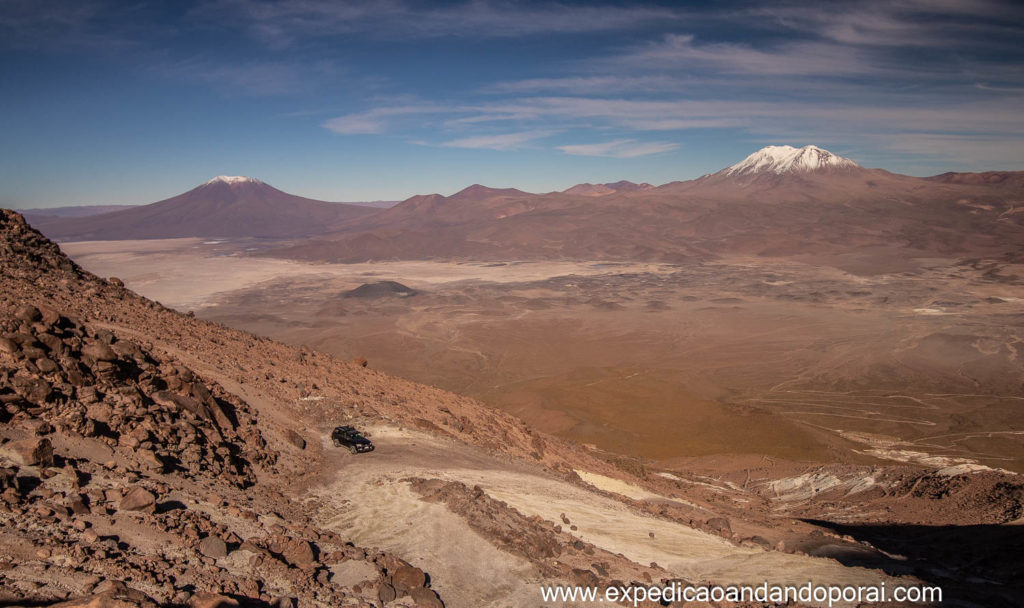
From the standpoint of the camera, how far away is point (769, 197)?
14738 cm

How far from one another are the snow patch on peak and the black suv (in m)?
181

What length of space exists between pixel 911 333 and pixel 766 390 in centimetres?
2193

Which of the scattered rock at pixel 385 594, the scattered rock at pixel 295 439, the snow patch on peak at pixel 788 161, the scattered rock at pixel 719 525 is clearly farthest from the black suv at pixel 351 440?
the snow patch on peak at pixel 788 161

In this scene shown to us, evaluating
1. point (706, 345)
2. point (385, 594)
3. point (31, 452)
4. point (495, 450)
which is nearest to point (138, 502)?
point (31, 452)

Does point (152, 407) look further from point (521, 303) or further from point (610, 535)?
point (521, 303)

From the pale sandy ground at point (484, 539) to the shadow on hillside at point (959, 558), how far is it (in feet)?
4.05

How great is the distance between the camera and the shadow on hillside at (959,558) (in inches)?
411

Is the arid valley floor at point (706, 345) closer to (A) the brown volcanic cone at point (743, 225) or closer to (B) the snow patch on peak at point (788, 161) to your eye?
(A) the brown volcanic cone at point (743, 225)

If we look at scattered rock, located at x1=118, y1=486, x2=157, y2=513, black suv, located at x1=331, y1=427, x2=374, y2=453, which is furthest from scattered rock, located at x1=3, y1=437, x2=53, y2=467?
black suv, located at x1=331, y1=427, x2=374, y2=453

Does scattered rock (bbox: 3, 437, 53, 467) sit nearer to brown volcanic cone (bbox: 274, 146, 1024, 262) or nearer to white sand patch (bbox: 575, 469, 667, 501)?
white sand patch (bbox: 575, 469, 667, 501)

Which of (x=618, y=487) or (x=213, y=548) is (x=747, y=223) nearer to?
(x=618, y=487)

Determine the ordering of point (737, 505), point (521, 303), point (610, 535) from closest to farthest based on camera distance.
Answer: point (610, 535), point (737, 505), point (521, 303)

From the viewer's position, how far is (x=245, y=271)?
103688mm

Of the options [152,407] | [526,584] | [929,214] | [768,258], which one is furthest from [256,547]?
[929,214]
